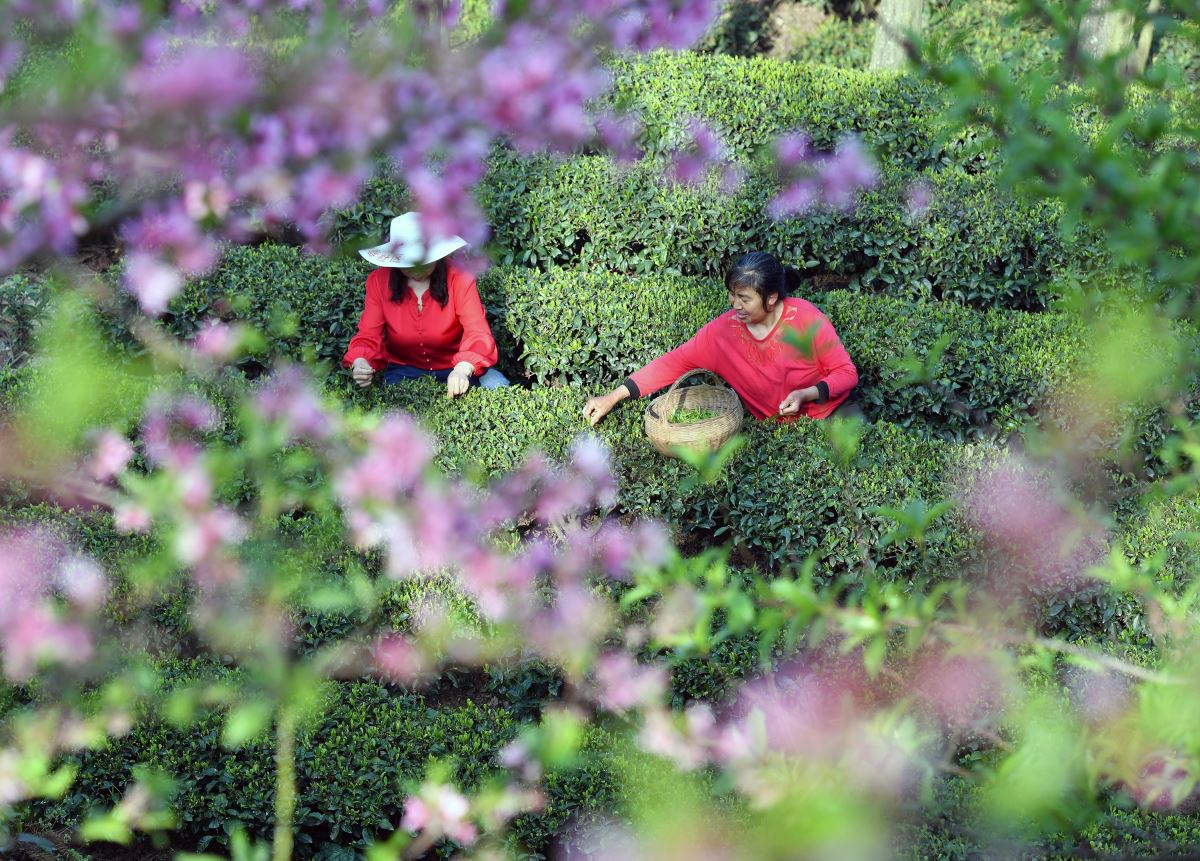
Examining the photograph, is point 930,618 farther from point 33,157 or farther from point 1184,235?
point 33,157

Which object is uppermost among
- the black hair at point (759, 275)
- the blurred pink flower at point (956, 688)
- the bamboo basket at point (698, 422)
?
the black hair at point (759, 275)

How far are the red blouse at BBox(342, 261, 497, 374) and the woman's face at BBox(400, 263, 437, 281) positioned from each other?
0.09 m

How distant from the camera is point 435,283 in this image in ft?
17.9

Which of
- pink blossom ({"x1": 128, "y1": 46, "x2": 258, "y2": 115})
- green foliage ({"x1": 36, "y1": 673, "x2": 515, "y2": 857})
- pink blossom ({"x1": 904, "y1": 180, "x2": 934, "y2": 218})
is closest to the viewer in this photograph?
pink blossom ({"x1": 128, "y1": 46, "x2": 258, "y2": 115})

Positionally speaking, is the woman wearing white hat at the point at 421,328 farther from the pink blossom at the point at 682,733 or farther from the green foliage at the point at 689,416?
the pink blossom at the point at 682,733

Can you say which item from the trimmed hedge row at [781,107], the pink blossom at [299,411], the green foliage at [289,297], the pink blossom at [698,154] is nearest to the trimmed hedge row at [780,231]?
the pink blossom at [698,154]

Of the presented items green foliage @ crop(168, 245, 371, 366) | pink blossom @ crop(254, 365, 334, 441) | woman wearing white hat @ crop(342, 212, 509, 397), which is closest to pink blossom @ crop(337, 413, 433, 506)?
pink blossom @ crop(254, 365, 334, 441)

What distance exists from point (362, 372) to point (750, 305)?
1.73m

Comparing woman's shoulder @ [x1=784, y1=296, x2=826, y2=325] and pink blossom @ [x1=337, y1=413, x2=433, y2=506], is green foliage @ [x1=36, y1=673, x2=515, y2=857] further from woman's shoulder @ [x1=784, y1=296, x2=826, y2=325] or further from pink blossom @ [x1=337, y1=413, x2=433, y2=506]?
woman's shoulder @ [x1=784, y1=296, x2=826, y2=325]

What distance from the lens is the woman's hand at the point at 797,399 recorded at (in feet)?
15.8

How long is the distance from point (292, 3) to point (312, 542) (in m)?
2.32

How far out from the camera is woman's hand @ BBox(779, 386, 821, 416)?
4820 mm

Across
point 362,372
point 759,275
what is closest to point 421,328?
point 362,372

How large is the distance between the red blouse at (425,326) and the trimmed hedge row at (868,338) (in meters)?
0.55
